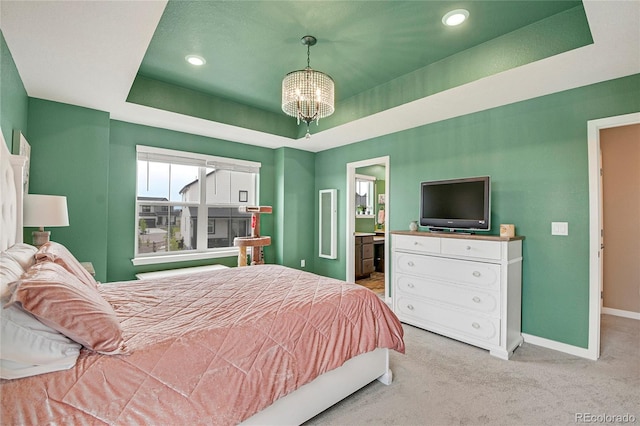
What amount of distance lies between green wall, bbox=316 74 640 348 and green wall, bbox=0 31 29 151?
4058 millimetres

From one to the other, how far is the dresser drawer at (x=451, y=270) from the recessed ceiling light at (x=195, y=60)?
9.76ft

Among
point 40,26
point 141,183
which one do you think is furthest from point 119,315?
point 141,183

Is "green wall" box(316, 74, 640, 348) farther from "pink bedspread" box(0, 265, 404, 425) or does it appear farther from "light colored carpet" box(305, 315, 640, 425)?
"pink bedspread" box(0, 265, 404, 425)

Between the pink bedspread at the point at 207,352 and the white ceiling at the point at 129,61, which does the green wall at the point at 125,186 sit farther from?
the pink bedspread at the point at 207,352

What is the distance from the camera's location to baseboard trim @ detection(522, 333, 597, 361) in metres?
2.69

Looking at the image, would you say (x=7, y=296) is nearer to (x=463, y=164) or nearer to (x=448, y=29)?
(x=448, y=29)

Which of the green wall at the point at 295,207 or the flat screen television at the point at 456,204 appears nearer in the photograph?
the flat screen television at the point at 456,204

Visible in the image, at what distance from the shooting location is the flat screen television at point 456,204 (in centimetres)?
310

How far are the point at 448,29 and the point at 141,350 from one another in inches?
118

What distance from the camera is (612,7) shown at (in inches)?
67.7

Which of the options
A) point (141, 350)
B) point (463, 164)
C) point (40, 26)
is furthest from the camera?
point (463, 164)

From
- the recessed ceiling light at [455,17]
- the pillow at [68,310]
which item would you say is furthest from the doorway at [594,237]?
the pillow at [68,310]

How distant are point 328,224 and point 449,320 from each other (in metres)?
2.62

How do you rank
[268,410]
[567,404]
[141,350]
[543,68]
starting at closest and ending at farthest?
[141,350] < [268,410] < [567,404] < [543,68]
